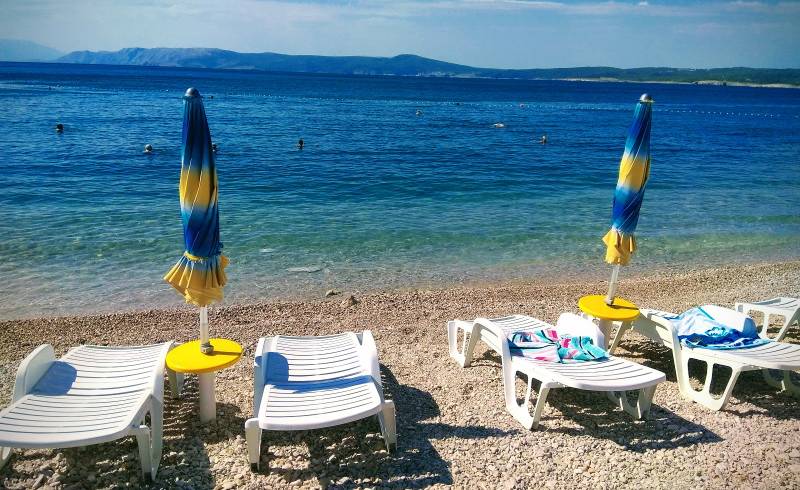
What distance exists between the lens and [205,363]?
516 centimetres

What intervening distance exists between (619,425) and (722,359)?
1.40 meters

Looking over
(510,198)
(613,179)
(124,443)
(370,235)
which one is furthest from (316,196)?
(124,443)

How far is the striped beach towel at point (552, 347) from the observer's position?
240 inches

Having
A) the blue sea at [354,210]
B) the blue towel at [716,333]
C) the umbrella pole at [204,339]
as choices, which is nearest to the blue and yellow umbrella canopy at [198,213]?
the umbrella pole at [204,339]

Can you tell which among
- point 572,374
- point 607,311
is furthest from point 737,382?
point 572,374

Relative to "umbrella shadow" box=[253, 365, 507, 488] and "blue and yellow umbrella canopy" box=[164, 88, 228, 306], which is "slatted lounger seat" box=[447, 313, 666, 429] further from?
"blue and yellow umbrella canopy" box=[164, 88, 228, 306]

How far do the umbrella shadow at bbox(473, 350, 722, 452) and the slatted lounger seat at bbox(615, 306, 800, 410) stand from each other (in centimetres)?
51

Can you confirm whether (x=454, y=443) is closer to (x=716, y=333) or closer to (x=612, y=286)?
(x=612, y=286)

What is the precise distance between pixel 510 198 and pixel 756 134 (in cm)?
4025

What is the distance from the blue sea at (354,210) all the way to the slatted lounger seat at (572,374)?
16.9 ft

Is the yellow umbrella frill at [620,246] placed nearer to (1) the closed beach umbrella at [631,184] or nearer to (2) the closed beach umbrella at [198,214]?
(1) the closed beach umbrella at [631,184]

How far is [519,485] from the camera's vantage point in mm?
4812

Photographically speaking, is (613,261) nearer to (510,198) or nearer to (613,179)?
(510,198)

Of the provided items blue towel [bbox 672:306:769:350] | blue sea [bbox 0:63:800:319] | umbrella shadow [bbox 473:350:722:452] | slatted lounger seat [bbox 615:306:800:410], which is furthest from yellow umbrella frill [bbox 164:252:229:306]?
blue sea [bbox 0:63:800:319]
